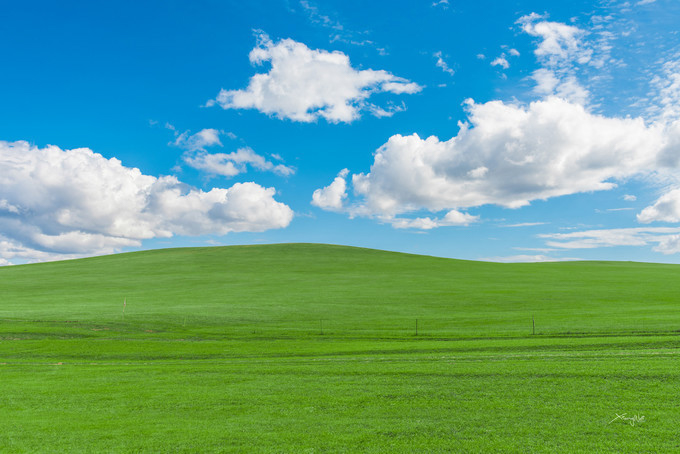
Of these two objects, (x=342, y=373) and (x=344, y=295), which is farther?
(x=344, y=295)

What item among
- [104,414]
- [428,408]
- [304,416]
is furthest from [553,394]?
[104,414]

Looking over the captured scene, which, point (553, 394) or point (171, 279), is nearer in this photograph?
point (553, 394)

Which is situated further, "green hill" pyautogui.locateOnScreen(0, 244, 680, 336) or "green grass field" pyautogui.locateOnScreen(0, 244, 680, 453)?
"green hill" pyautogui.locateOnScreen(0, 244, 680, 336)

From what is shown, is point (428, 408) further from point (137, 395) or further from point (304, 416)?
point (137, 395)

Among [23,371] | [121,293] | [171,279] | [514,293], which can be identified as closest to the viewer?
[23,371]

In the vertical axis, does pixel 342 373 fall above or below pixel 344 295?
below

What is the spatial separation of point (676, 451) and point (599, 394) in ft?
10.6

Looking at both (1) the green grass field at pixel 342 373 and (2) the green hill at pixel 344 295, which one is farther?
(2) the green hill at pixel 344 295

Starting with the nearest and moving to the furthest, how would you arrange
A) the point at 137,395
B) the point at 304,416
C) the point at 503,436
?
1. the point at 503,436
2. the point at 304,416
3. the point at 137,395

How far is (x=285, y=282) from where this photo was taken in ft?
180

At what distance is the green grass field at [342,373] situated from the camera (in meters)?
8.39

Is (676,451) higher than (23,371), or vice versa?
(676,451)

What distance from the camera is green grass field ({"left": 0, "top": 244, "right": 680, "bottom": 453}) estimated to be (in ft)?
27.5

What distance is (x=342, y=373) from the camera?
45.0ft
